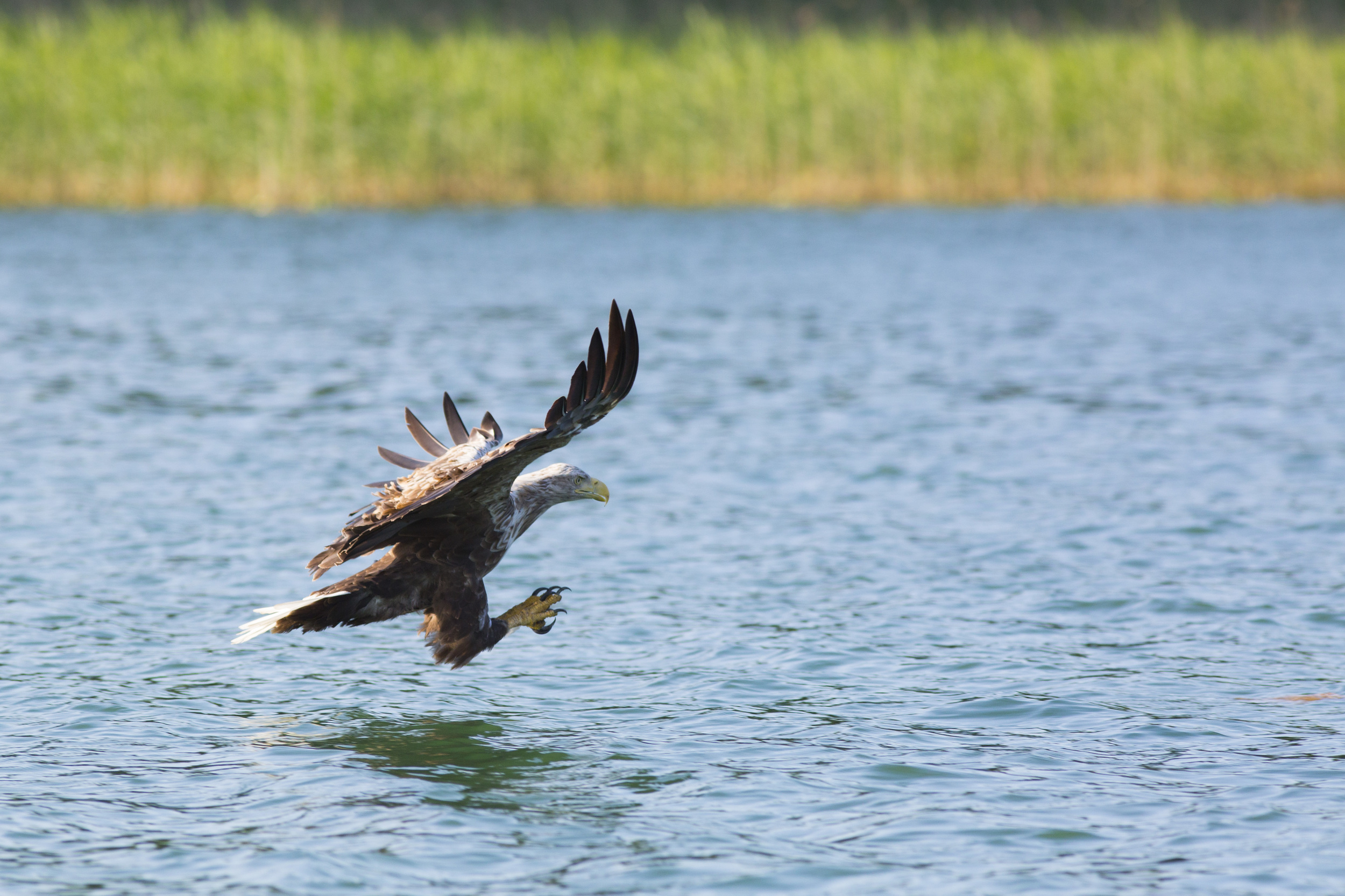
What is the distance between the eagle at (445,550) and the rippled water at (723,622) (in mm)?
329

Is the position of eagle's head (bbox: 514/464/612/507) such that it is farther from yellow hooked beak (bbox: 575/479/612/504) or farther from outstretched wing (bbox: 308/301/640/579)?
outstretched wing (bbox: 308/301/640/579)

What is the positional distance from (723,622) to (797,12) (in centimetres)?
3640

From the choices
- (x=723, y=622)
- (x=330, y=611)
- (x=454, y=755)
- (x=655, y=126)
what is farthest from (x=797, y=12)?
(x=454, y=755)

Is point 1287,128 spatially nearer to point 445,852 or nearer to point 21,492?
point 21,492

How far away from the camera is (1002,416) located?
12125mm

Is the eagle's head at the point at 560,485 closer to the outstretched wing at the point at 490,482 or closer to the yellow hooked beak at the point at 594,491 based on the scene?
the yellow hooked beak at the point at 594,491

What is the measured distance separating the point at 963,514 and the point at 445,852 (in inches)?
193

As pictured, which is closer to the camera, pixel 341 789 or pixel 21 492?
pixel 341 789

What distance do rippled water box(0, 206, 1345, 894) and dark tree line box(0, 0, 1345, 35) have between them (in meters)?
21.6

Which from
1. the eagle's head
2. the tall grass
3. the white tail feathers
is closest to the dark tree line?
the tall grass

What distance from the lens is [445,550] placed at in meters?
6.01

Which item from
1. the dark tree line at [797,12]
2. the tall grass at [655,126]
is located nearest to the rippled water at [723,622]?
the tall grass at [655,126]

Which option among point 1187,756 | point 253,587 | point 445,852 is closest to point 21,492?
point 253,587

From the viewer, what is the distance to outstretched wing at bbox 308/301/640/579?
522 centimetres
